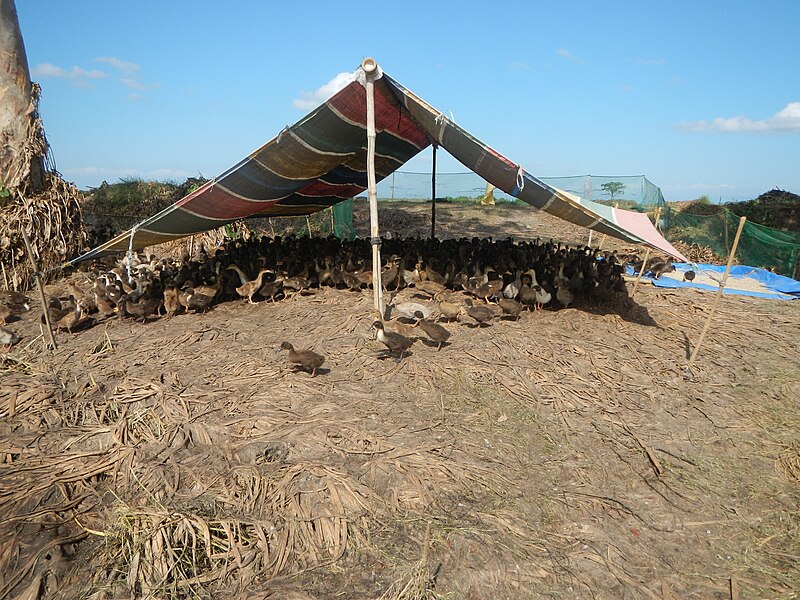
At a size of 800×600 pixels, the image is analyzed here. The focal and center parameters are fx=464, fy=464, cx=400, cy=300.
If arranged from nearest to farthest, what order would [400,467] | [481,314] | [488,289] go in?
[400,467], [481,314], [488,289]

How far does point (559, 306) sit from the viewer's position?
845cm

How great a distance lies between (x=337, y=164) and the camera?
945cm

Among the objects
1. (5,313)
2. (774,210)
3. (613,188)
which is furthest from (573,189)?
(5,313)

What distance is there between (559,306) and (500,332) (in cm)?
191

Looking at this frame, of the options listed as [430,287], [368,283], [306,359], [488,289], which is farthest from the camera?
[368,283]

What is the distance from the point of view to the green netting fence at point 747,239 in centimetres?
1358

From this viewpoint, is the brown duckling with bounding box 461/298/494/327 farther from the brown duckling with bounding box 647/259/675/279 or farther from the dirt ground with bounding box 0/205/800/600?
the brown duckling with bounding box 647/259/675/279

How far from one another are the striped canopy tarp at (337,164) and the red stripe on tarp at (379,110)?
18 mm

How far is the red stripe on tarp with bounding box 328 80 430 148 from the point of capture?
266 inches

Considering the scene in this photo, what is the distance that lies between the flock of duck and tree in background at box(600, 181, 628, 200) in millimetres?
15241

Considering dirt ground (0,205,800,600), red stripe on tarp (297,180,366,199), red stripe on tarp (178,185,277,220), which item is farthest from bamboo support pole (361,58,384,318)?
red stripe on tarp (297,180,366,199)

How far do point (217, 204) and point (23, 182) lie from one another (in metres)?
6.03

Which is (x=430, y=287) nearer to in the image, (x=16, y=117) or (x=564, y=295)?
(x=564, y=295)

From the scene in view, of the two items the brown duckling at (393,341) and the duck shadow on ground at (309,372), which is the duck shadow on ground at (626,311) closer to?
the brown duckling at (393,341)
